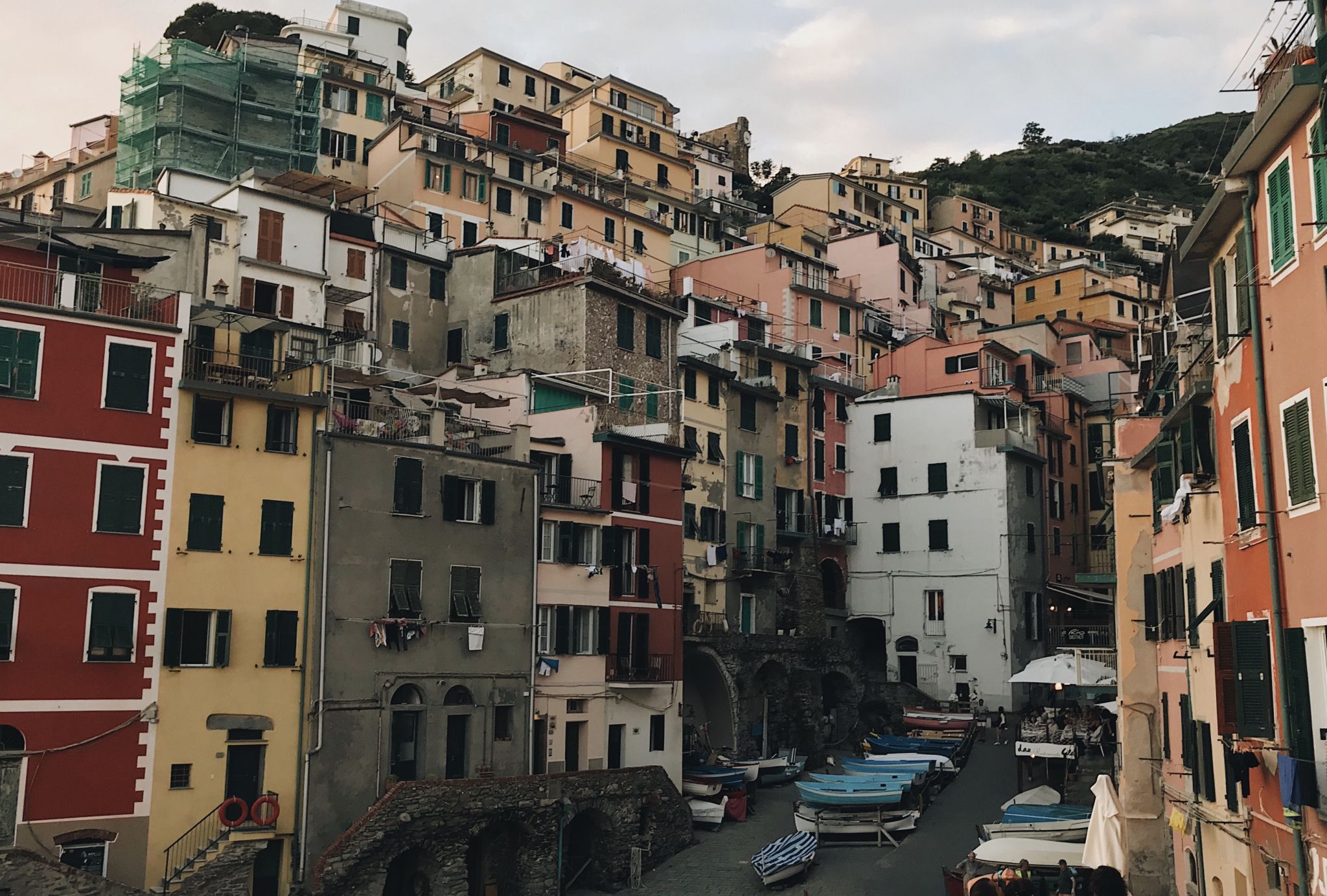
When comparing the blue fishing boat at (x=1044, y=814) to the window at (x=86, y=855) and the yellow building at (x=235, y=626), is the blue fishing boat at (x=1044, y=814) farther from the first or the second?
the window at (x=86, y=855)

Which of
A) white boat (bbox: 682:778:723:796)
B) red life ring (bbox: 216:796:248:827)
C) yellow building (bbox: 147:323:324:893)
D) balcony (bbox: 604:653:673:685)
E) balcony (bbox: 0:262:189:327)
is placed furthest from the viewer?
white boat (bbox: 682:778:723:796)

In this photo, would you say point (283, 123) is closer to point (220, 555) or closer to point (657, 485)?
point (657, 485)

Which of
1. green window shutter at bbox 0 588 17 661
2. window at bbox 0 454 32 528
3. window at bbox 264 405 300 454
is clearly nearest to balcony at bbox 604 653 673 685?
window at bbox 264 405 300 454

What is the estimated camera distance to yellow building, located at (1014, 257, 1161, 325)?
106m

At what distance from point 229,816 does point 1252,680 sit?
90.0 feet

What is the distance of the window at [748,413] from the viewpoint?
215 feet

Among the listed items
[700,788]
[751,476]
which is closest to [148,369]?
[700,788]

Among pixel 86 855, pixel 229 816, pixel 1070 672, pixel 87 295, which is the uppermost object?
pixel 87 295

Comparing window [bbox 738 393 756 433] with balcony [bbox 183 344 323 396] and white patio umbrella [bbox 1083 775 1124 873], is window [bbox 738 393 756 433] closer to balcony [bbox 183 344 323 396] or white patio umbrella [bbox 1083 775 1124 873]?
balcony [bbox 183 344 323 396]

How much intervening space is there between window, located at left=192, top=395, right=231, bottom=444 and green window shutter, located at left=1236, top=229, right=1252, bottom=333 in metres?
28.0

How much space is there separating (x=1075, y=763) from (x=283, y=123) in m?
49.4

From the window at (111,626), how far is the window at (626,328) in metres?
27.1

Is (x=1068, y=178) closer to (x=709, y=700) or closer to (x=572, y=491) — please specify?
(x=709, y=700)

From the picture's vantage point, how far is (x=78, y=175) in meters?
79.9
